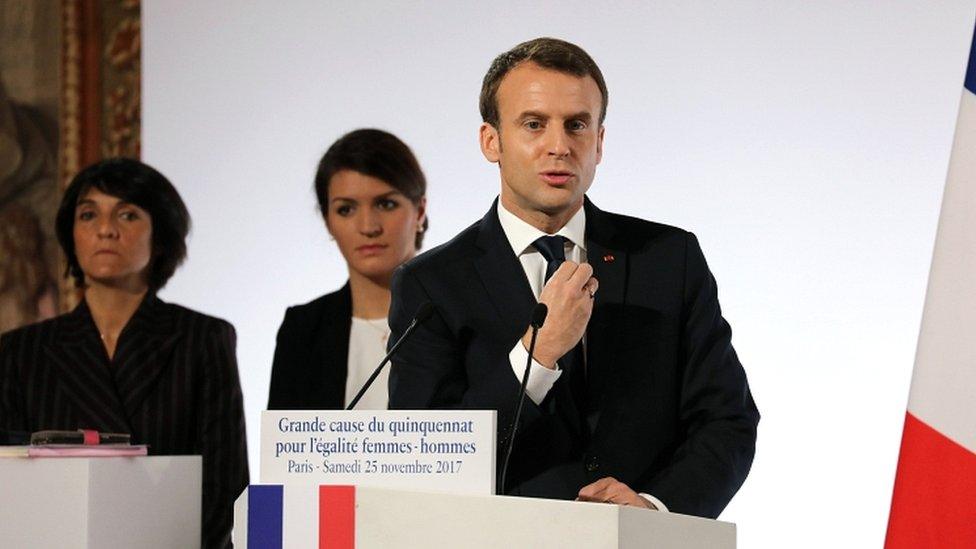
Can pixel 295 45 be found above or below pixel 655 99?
above

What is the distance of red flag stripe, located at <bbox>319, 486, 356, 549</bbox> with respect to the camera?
84.2 inches

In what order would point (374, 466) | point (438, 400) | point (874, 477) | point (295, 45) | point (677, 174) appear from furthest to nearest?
point (295, 45)
point (677, 174)
point (874, 477)
point (438, 400)
point (374, 466)

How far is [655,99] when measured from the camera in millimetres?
4633

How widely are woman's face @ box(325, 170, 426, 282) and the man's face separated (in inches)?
55.1

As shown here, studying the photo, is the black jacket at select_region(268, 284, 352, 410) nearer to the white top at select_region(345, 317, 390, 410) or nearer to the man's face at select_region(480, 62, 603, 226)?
the white top at select_region(345, 317, 390, 410)

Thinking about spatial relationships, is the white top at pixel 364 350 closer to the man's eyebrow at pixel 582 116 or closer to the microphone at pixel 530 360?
the man's eyebrow at pixel 582 116

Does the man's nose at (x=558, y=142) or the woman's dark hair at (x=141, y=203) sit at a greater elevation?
the woman's dark hair at (x=141, y=203)

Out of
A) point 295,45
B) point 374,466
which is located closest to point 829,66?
point 295,45

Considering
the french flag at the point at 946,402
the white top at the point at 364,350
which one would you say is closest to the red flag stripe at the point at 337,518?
the french flag at the point at 946,402

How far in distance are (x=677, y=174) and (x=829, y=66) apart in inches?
21.2

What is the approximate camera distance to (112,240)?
4012mm

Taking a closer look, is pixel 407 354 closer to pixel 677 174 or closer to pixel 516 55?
pixel 516 55

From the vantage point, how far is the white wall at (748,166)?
4.32 m

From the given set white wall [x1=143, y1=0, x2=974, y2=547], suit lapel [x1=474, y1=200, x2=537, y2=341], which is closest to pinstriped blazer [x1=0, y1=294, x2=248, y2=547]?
white wall [x1=143, y1=0, x2=974, y2=547]
